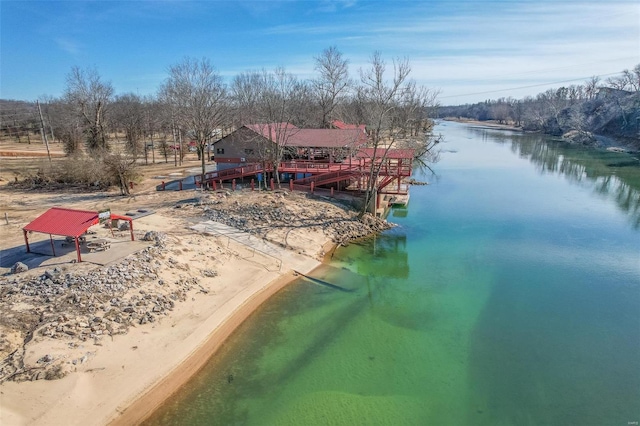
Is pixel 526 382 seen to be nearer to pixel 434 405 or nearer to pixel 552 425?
pixel 552 425

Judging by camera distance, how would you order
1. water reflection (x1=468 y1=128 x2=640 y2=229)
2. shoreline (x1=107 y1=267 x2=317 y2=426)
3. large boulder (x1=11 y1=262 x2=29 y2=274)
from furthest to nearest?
1. water reflection (x1=468 y1=128 x2=640 y2=229)
2. large boulder (x1=11 y1=262 x2=29 y2=274)
3. shoreline (x1=107 y1=267 x2=317 y2=426)

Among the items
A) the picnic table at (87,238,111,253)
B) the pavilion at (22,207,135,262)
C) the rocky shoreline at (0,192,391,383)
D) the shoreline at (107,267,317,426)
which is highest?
the pavilion at (22,207,135,262)

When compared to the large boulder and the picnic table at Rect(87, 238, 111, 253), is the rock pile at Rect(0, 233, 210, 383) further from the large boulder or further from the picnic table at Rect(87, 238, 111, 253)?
the picnic table at Rect(87, 238, 111, 253)

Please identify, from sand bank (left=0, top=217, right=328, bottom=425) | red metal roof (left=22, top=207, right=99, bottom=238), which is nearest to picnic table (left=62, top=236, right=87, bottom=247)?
red metal roof (left=22, top=207, right=99, bottom=238)

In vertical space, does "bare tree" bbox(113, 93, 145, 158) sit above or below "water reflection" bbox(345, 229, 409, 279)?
above

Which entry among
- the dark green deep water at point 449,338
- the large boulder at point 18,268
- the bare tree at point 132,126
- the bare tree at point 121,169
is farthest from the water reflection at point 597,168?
the bare tree at point 132,126

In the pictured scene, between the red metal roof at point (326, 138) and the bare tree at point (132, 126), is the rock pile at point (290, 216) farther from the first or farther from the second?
the bare tree at point (132, 126)
